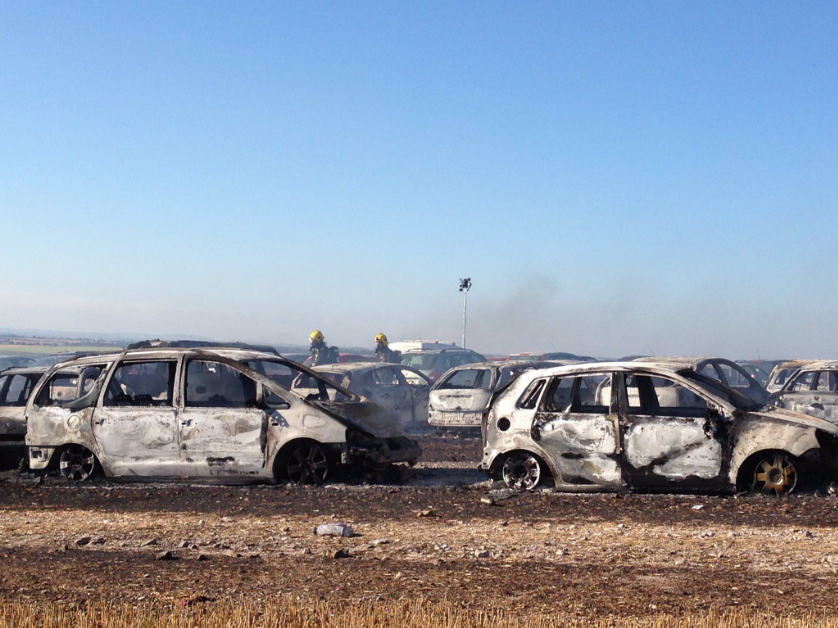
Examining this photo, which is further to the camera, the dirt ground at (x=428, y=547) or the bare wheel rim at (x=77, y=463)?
the bare wheel rim at (x=77, y=463)

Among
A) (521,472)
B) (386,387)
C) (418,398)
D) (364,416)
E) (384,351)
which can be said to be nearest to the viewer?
(521,472)

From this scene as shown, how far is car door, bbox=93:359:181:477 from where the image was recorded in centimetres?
1159

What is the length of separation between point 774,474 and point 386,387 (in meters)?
11.2

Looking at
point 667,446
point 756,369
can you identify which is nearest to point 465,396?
point 667,446

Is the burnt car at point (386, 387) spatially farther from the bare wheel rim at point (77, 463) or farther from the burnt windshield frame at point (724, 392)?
the burnt windshield frame at point (724, 392)

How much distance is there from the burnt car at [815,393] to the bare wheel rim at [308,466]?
8771 millimetres

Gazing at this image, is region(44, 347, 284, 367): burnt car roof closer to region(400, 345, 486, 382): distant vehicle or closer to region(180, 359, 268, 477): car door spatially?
region(180, 359, 268, 477): car door

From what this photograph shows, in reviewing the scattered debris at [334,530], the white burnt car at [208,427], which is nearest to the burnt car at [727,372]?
the white burnt car at [208,427]

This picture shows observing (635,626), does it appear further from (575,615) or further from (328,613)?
(328,613)

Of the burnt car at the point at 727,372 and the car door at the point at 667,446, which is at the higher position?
the burnt car at the point at 727,372

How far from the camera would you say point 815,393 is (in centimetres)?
1692

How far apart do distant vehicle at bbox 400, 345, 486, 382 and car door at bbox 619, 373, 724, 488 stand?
1763 centimetres

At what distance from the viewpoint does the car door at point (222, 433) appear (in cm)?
1130

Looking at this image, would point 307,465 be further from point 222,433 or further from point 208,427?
point 208,427
